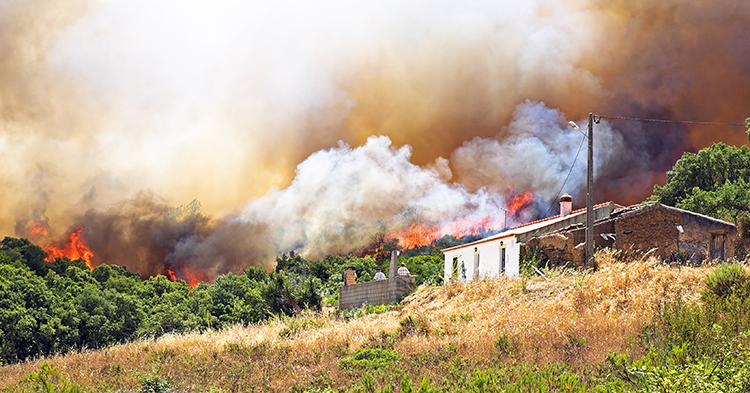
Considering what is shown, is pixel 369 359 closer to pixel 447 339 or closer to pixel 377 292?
pixel 447 339

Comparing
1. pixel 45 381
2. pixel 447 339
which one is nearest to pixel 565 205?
pixel 447 339

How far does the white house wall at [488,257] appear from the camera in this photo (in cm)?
3141

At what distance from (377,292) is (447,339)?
14.2 meters

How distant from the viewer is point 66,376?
60.3 feet

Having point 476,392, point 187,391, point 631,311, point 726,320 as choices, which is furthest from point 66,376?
point 726,320

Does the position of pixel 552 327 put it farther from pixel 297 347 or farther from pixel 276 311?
pixel 276 311

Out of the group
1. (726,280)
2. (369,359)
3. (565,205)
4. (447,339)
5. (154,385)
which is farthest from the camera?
(565,205)

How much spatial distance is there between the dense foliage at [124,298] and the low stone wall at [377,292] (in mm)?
1845

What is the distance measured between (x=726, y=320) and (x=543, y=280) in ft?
34.1

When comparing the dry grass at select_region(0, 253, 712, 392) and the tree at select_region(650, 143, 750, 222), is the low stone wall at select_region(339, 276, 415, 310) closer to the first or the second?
the dry grass at select_region(0, 253, 712, 392)

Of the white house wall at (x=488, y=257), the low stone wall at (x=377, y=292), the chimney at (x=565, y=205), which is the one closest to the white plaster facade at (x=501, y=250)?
the white house wall at (x=488, y=257)

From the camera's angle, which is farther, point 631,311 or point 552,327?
point 631,311

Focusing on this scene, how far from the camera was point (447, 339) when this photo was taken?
17484 mm

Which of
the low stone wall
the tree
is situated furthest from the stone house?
the tree
